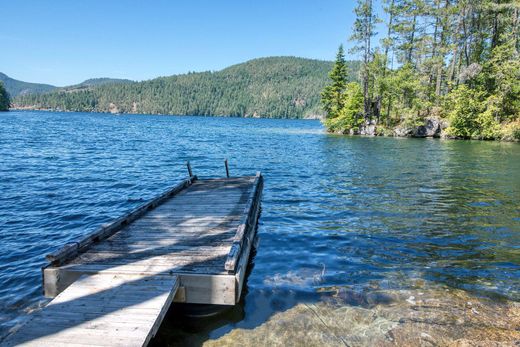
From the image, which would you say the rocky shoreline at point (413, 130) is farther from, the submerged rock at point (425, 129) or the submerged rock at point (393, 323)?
the submerged rock at point (393, 323)

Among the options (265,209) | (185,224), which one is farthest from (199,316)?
(265,209)

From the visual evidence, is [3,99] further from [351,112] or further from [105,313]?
[105,313]

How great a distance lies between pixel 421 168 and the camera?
21.2 m

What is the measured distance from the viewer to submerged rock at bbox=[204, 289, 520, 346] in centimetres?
512

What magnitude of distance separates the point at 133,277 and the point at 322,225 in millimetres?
6577

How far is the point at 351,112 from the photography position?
50.8m

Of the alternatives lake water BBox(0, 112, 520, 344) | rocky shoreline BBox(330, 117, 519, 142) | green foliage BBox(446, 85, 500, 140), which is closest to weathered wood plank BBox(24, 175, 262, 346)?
lake water BBox(0, 112, 520, 344)

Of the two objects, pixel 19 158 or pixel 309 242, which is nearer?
pixel 309 242

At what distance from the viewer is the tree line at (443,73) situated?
133 feet

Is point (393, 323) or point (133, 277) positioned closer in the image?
point (133, 277)

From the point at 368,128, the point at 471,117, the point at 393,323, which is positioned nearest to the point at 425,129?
the point at 471,117

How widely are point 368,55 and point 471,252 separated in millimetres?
46706

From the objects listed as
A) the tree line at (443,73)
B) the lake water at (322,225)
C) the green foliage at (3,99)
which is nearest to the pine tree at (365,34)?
the tree line at (443,73)

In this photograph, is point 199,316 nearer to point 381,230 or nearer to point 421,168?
point 381,230
